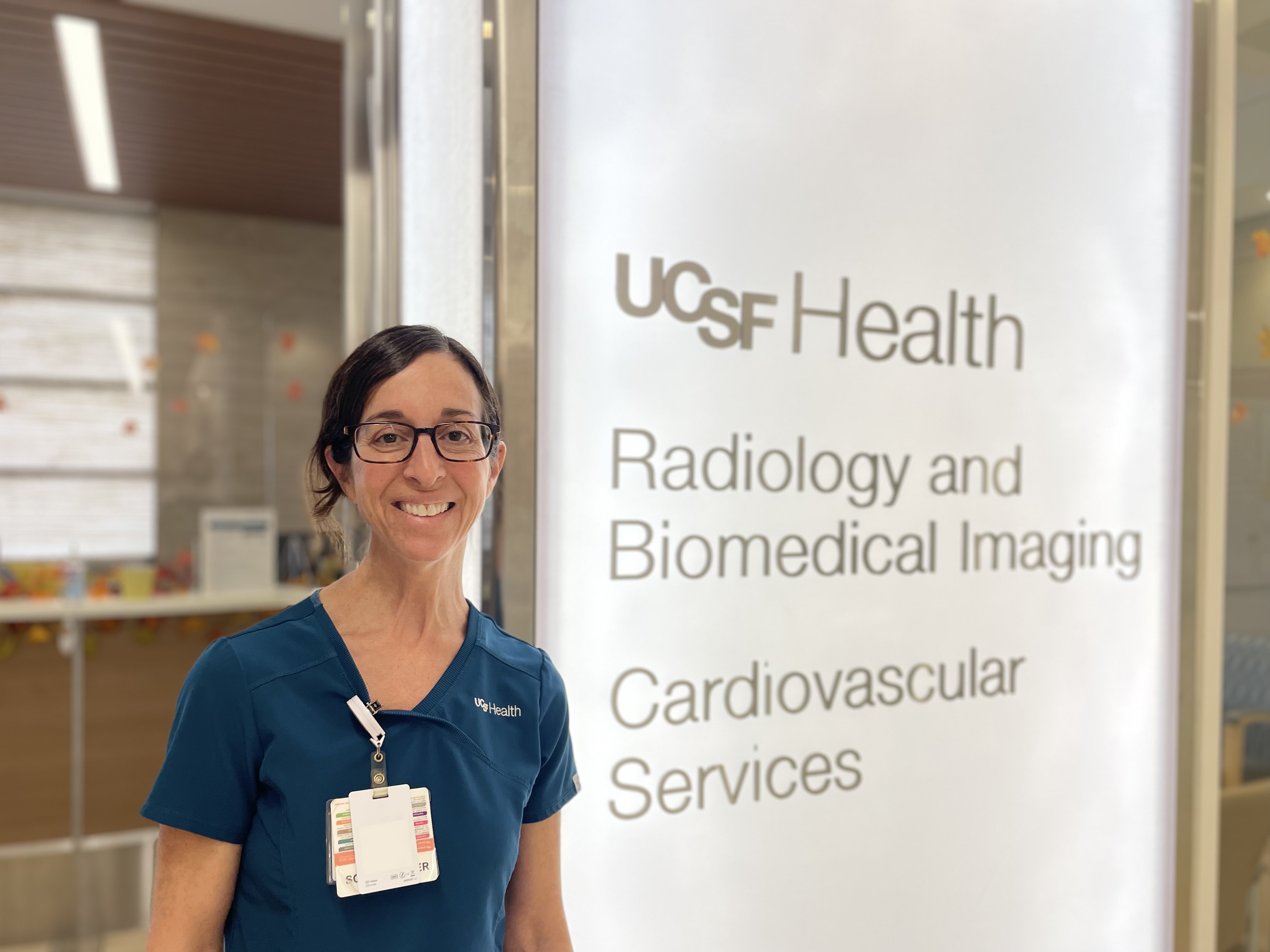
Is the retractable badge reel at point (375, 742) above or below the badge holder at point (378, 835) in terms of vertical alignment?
above

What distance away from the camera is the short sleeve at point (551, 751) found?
1.00 meters

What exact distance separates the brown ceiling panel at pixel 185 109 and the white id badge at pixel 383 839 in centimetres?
342

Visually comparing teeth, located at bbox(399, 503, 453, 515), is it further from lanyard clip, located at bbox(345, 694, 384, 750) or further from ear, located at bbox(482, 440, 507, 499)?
lanyard clip, located at bbox(345, 694, 384, 750)

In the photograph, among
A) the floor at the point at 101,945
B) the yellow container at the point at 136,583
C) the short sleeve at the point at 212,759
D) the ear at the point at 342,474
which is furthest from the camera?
the yellow container at the point at 136,583

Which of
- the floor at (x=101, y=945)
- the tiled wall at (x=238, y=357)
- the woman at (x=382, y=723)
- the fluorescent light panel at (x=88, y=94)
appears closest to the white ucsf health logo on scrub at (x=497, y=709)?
the woman at (x=382, y=723)

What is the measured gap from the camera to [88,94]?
3982mm

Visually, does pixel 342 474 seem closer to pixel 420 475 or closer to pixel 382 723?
pixel 420 475

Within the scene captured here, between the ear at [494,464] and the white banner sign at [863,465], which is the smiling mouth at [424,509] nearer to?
the ear at [494,464]

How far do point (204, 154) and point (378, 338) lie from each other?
15.4 ft

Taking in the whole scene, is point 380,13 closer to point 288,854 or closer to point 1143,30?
point 288,854

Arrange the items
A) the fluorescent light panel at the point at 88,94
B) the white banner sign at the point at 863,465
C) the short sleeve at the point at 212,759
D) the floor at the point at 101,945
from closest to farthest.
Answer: the short sleeve at the point at 212,759 < the white banner sign at the point at 863,465 < the floor at the point at 101,945 < the fluorescent light panel at the point at 88,94

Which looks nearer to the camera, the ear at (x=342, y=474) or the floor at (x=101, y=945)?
the ear at (x=342, y=474)

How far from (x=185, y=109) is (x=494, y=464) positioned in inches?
159

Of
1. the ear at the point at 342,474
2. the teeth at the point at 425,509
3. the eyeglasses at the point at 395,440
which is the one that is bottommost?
the teeth at the point at 425,509
